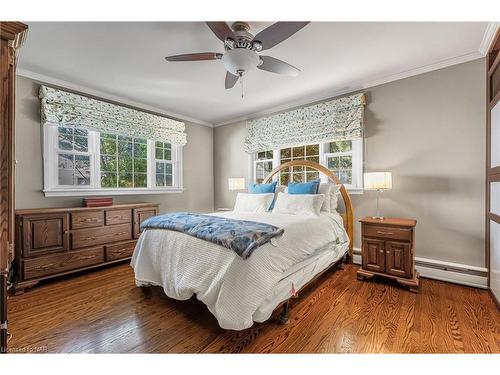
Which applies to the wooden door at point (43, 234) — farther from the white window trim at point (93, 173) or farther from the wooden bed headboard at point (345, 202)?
the wooden bed headboard at point (345, 202)

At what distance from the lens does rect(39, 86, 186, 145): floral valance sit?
2881mm

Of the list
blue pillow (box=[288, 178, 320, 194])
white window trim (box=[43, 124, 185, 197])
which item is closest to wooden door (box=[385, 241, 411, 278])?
blue pillow (box=[288, 178, 320, 194])

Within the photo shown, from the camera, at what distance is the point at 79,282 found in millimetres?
2680

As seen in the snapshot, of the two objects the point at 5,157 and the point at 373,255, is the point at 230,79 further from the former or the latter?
the point at 373,255

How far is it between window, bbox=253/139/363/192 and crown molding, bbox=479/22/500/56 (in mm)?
1428

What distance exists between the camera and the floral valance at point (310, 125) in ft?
10.3

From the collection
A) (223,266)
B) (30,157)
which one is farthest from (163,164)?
(223,266)

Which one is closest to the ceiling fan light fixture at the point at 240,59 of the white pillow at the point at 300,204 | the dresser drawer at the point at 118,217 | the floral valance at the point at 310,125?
the white pillow at the point at 300,204

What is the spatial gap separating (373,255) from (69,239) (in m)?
3.68

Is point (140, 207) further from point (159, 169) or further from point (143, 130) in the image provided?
point (143, 130)

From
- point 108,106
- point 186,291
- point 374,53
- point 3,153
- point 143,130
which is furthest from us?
point 143,130

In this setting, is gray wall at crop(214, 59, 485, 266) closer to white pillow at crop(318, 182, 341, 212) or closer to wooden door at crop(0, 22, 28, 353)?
white pillow at crop(318, 182, 341, 212)
